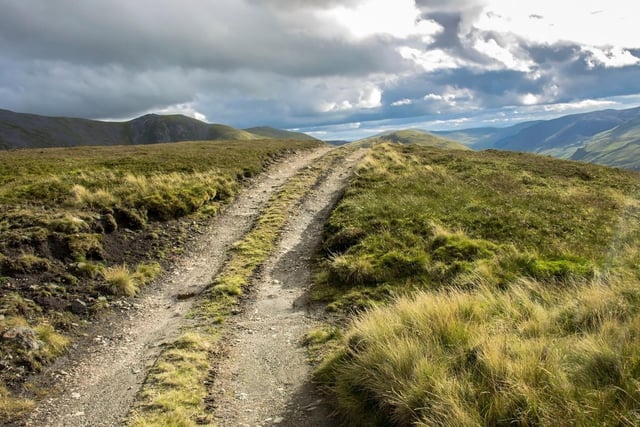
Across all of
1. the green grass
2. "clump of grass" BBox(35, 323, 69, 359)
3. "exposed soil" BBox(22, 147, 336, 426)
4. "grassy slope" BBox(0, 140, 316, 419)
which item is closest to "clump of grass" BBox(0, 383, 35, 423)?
"grassy slope" BBox(0, 140, 316, 419)

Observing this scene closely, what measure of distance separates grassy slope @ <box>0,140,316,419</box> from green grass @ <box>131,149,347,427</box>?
7.86ft

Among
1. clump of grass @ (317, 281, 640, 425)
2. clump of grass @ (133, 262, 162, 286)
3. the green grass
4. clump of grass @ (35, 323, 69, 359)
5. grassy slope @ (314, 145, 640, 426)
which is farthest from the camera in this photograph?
clump of grass @ (133, 262, 162, 286)

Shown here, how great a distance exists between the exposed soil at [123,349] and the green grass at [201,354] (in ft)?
1.29

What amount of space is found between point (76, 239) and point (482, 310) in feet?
43.2

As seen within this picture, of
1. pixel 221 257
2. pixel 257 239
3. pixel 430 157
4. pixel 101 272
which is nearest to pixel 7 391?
pixel 101 272

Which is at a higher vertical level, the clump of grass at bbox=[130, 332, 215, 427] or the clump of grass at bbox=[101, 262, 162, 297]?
the clump of grass at bbox=[101, 262, 162, 297]

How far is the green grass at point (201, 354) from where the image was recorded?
255 inches

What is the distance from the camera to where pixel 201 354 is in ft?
27.7

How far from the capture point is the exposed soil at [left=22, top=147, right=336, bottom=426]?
6949 millimetres

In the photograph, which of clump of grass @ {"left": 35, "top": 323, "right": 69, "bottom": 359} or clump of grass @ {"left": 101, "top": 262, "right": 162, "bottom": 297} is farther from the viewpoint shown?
clump of grass @ {"left": 101, "top": 262, "right": 162, "bottom": 297}

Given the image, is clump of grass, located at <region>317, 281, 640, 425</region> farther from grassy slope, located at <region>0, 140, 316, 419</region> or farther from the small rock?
the small rock

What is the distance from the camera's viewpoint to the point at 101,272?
41.3 feet

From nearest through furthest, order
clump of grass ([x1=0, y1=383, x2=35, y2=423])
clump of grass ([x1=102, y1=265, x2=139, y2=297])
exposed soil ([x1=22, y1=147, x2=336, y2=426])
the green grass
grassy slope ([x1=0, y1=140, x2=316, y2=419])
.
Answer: the green grass → clump of grass ([x1=0, y1=383, x2=35, y2=423]) → exposed soil ([x1=22, y1=147, x2=336, y2=426]) → grassy slope ([x1=0, y1=140, x2=316, y2=419]) → clump of grass ([x1=102, y1=265, x2=139, y2=297])

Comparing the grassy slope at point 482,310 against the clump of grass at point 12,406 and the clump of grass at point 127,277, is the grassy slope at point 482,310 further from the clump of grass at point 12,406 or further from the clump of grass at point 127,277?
the clump of grass at point 127,277
